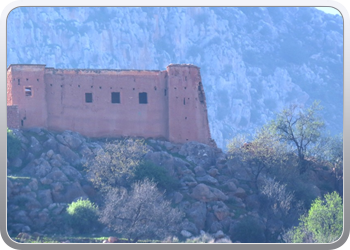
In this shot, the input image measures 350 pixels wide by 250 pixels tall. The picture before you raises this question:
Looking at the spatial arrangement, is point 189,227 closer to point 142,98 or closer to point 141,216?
point 141,216

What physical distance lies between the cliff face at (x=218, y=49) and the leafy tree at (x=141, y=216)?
8860 cm

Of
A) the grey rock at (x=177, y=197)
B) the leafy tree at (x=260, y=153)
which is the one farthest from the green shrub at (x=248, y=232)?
the leafy tree at (x=260, y=153)

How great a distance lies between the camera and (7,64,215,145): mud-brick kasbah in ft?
171

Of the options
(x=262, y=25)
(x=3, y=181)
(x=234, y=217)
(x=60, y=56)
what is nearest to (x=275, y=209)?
(x=234, y=217)

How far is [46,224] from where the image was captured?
141 feet

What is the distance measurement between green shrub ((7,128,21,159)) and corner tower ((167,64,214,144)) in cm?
1148

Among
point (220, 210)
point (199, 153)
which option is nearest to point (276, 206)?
point (220, 210)

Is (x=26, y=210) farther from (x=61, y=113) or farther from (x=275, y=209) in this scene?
(x=275, y=209)

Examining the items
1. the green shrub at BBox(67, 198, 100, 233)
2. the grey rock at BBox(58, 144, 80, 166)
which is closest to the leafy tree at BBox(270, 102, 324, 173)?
the grey rock at BBox(58, 144, 80, 166)

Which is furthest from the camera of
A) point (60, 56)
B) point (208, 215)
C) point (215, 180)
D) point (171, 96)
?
point (60, 56)

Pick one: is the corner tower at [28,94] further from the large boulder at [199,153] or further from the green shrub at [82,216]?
the large boulder at [199,153]

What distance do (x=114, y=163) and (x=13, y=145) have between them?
6.97m

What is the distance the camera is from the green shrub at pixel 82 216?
43156 mm

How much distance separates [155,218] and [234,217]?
6.14 m
